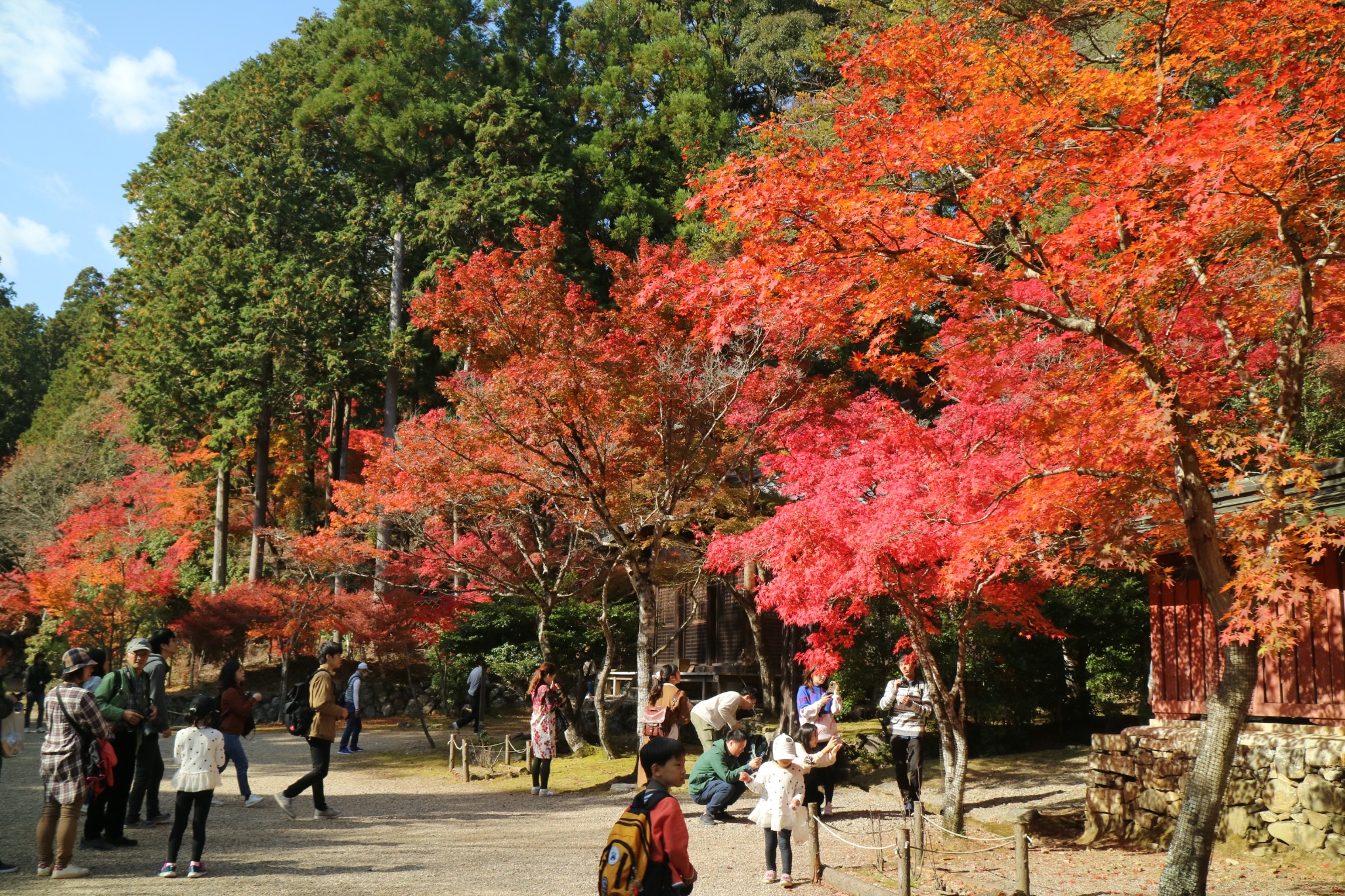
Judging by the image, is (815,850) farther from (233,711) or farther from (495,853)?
(233,711)

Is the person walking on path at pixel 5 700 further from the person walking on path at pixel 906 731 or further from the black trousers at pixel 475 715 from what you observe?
the black trousers at pixel 475 715

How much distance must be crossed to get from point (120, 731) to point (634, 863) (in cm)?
614

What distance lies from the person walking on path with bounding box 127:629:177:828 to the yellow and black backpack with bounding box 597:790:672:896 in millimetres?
5754

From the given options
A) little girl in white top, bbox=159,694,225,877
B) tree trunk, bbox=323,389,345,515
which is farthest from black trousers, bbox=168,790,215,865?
tree trunk, bbox=323,389,345,515

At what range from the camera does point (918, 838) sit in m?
7.62

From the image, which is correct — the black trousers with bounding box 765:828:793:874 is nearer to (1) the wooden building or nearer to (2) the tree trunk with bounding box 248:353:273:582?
(1) the wooden building

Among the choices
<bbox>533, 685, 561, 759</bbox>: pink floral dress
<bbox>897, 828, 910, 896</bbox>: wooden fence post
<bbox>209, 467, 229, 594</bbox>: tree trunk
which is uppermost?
<bbox>209, 467, 229, 594</bbox>: tree trunk

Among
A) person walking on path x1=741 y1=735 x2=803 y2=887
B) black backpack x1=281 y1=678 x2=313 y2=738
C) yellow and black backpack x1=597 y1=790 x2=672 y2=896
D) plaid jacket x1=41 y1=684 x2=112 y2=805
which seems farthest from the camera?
black backpack x1=281 y1=678 x2=313 y2=738

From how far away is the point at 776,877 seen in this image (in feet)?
24.5

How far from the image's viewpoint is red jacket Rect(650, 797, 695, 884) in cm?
406

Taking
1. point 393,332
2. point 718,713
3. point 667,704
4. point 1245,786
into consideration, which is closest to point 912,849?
point 718,713

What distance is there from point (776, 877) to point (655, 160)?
21.1 metres

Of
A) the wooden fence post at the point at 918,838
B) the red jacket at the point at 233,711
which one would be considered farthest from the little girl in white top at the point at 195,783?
the wooden fence post at the point at 918,838

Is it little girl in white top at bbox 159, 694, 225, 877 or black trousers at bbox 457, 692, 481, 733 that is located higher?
little girl in white top at bbox 159, 694, 225, 877
